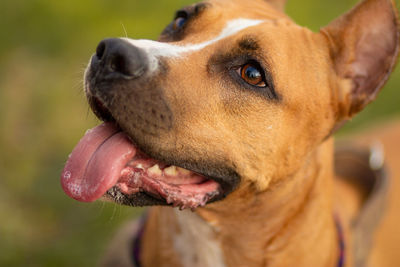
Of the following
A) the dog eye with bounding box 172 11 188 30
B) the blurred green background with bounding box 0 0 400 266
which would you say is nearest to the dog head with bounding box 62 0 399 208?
the dog eye with bounding box 172 11 188 30

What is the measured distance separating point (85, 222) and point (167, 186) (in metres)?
2.77

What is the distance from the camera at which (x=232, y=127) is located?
122 inches

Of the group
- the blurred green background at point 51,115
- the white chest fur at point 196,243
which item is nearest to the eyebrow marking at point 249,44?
the white chest fur at point 196,243

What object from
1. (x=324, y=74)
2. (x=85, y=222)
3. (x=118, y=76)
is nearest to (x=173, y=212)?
(x=118, y=76)

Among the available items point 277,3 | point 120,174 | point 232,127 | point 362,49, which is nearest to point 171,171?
point 120,174

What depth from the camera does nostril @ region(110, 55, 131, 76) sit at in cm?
278

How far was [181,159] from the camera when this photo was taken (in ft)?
9.79

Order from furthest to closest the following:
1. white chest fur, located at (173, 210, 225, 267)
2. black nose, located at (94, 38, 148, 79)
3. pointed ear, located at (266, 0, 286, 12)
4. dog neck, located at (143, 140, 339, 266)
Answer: pointed ear, located at (266, 0, 286, 12) → white chest fur, located at (173, 210, 225, 267) → dog neck, located at (143, 140, 339, 266) → black nose, located at (94, 38, 148, 79)

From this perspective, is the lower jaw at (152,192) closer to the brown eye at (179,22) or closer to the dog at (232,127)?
the dog at (232,127)

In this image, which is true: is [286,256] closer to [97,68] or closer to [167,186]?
[167,186]

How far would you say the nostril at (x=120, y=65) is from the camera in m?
2.78

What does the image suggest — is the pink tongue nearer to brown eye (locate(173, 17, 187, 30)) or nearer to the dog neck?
the dog neck

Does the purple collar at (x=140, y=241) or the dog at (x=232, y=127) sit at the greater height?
the dog at (x=232, y=127)

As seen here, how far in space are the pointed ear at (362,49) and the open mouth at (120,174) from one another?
1.13 meters
